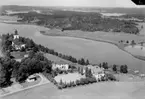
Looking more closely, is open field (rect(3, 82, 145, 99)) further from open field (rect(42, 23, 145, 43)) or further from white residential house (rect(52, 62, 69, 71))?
open field (rect(42, 23, 145, 43))

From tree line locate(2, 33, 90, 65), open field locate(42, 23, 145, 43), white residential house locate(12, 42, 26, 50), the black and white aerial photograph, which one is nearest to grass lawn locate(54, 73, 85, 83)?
the black and white aerial photograph

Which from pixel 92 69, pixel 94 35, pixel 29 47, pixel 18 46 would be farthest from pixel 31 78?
pixel 94 35

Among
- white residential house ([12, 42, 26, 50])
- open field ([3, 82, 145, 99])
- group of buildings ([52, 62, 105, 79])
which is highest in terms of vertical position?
white residential house ([12, 42, 26, 50])

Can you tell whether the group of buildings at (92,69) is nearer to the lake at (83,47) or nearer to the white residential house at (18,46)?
the lake at (83,47)

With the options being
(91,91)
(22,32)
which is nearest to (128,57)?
(91,91)

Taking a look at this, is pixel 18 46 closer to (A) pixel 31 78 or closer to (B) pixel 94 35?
(A) pixel 31 78

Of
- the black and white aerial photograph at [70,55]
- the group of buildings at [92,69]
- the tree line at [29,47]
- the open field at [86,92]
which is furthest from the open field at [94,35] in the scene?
the open field at [86,92]

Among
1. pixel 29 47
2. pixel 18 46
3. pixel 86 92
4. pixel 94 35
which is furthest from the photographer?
pixel 94 35

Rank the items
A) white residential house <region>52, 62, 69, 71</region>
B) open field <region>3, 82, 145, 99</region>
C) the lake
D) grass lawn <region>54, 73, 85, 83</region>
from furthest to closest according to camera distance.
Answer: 1. the lake
2. white residential house <region>52, 62, 69, 71</region>
3. grass lawn <region>54, 73, 85, 83</region>
4. open field <region>3, 82, 145, 99</region>
